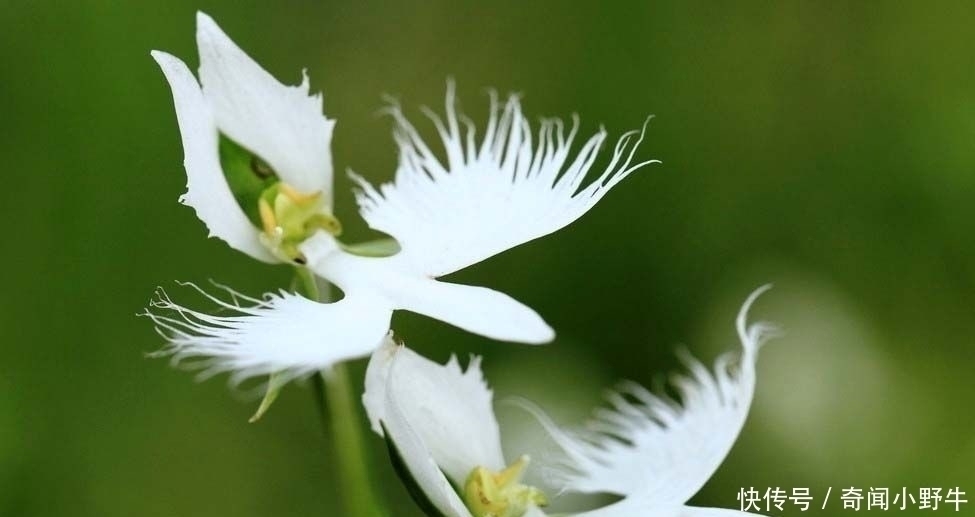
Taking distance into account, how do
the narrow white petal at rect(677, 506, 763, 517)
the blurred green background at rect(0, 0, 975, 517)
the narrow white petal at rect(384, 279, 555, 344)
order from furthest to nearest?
the blurred green background at rect(0, 0, 975, 517) < the narrow white petal at rect(677, 506, 763, 517) < the narrow white petal at rect(384, 279, 555, 344)

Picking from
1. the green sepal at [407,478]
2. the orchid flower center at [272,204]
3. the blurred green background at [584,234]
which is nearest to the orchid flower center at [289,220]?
the orchid flower center at [272,204]

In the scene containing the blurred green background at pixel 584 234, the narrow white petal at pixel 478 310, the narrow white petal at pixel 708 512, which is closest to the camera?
the narrow white petal at pixel 478 310

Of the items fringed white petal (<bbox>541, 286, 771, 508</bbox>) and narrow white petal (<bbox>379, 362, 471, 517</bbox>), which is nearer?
narrow white petal (<bbox>379, 362, 471, 517</bbox>)

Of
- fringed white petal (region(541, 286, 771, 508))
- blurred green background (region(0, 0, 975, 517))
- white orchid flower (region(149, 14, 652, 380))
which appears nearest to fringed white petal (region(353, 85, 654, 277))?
white orchid flower (region(149, 14, 652, 380))

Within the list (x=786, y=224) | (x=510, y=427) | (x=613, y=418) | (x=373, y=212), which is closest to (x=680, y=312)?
A: (x=786, y=224)

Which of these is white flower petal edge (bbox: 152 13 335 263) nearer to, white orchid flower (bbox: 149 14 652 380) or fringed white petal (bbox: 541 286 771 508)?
white orchid flower (bbox: 149 14 652 380)

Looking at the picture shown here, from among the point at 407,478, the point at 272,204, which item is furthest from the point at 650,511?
the point at 272,204

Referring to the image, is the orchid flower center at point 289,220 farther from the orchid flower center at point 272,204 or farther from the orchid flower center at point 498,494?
the orchid flower center at point 498,494

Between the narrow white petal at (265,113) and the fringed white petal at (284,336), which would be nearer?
the fringed white petal at (284,336)
